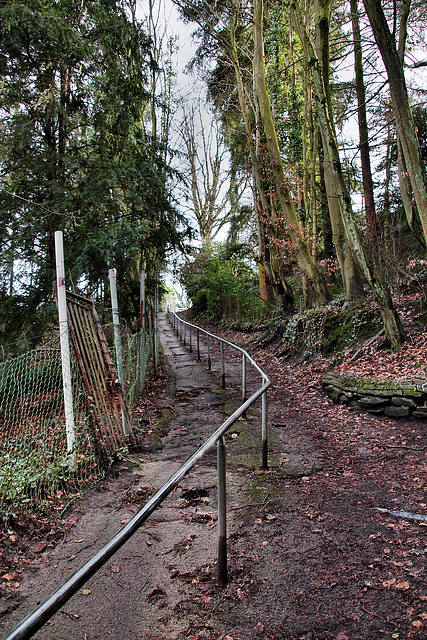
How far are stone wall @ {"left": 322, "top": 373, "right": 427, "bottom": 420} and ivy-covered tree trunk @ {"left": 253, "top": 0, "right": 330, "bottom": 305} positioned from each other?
196 inches

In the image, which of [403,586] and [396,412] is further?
[396,412]

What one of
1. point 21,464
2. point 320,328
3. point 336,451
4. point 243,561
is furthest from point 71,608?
point 320,328

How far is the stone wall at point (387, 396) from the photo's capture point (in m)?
5.67

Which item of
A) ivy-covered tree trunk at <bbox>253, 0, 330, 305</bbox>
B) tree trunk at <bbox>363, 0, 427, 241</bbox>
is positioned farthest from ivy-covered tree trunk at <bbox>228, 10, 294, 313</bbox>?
tree trunk at <bbox>363, 0, 427, 241</bbox>

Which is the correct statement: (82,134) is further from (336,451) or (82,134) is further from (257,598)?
(257,598)

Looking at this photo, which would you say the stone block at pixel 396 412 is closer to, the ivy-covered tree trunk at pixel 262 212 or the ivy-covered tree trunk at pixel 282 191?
the ivy-covered tree trunk at pixel 282 191

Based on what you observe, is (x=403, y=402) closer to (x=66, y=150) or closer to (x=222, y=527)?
(x=222, y=527)

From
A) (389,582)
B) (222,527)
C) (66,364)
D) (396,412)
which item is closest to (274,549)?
(222,527)

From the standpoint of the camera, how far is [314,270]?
11742 millimetres

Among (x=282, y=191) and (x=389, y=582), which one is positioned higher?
(x=282, y=191)

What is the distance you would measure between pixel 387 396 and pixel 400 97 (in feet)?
16.1

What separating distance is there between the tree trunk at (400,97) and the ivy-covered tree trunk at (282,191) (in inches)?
183

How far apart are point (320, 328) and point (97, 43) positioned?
806cm

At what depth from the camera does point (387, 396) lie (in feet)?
19.9
